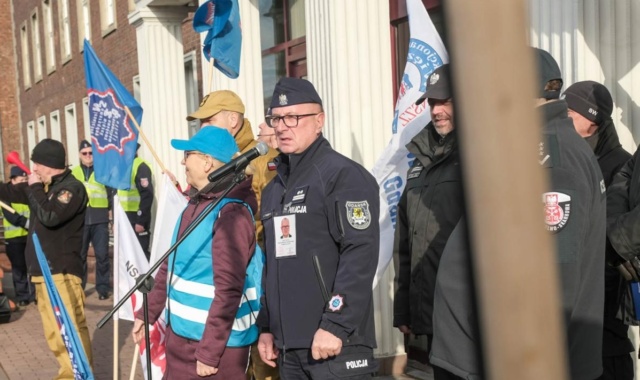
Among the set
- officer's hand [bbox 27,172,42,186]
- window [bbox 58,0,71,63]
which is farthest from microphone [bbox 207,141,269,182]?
window [bbox 58,0,71,63]

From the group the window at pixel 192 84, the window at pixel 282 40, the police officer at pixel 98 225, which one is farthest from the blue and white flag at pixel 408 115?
the window at pixel 192 84

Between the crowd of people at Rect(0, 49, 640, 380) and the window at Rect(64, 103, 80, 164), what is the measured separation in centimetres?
2068

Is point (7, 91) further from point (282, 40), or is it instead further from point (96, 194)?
point (282, 40)

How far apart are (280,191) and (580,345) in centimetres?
145

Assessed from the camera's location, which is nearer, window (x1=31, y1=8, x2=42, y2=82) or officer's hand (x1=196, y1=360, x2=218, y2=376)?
officer's hand (x1=196, y1=360, x2=218, y2=376)

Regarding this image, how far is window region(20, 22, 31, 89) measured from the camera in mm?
30058

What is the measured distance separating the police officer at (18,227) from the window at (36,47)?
16436 millimetres

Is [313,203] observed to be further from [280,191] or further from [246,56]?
[246,56]

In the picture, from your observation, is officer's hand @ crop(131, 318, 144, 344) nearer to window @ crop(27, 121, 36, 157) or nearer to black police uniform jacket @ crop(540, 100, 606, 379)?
black police uniform jacket @ crop(540, 100, 606, 379)

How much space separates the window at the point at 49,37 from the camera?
25906 mm

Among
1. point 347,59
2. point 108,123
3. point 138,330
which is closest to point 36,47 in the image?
point 108,123

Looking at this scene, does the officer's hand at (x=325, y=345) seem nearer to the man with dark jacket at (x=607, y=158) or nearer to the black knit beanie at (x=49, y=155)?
the man with dark jacket at (x=607, y=158)

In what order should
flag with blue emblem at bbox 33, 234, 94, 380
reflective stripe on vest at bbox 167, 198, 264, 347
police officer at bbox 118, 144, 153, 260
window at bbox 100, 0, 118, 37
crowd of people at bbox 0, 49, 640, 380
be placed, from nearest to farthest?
1. crowd of people at bbox 0, 49, 640, 380
2. reflective stripe on vest at bbox 167, 198, 264, 347
3. flag with blue emblem at bbox 33, 234, 94, 380
4. police officer at bbox 118, 144, 153, 260
5. window at bbox 100, 0, 118, 37

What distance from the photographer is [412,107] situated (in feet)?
16.2
